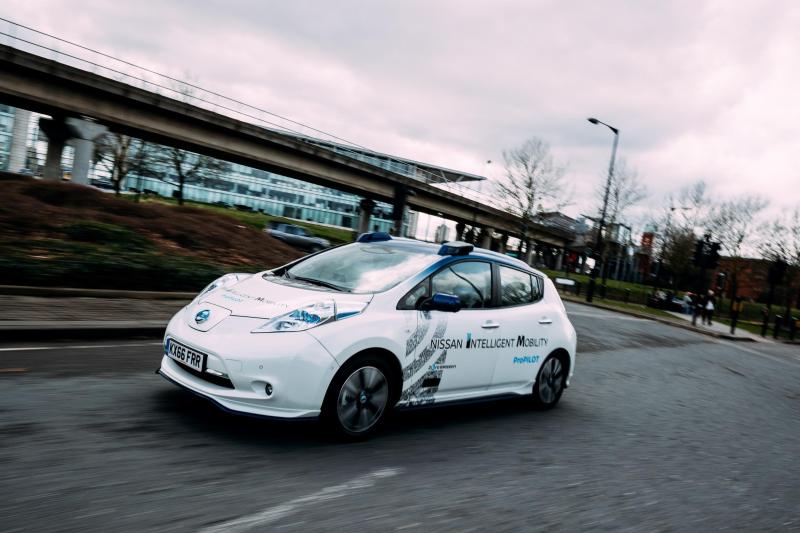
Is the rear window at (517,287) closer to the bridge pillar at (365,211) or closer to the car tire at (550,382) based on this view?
the car tire at (550,382)

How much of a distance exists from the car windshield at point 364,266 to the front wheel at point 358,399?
688 millimetres

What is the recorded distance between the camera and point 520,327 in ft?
20.0

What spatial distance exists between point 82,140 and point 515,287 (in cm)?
3651

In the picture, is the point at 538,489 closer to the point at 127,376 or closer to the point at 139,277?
the point at 127,376

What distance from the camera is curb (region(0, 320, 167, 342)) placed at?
22.3ft

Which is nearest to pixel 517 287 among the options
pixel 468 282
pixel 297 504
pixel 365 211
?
pixel 468 282

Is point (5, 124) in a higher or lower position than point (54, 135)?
higher

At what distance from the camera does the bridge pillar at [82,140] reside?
116ft

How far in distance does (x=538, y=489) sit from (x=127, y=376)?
12.5 feet

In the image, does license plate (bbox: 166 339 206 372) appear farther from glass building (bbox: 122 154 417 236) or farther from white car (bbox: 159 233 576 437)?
glass building (bbox: 122 154 417 236)

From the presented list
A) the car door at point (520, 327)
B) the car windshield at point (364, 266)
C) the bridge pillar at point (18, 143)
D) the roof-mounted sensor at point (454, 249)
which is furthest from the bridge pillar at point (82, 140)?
the bridge pillar at point (18, 143)

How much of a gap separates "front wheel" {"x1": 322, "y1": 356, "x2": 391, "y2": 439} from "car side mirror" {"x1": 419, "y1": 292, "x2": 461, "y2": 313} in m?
0.63

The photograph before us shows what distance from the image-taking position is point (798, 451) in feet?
22.6

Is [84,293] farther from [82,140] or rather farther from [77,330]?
[82,140]
